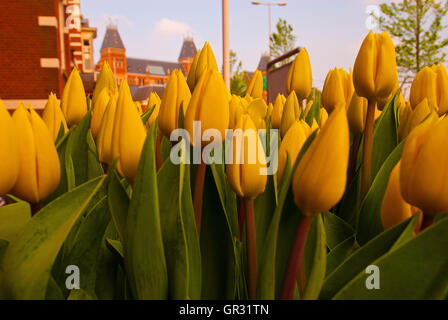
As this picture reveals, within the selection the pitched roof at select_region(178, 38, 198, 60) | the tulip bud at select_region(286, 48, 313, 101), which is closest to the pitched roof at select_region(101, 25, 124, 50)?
the pitched roof at select_region(178, 38, 198, 60)

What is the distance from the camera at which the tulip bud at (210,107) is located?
0.38 m

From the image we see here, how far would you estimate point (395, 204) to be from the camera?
0.36m

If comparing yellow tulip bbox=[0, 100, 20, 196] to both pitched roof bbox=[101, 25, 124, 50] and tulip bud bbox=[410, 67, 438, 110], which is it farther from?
pitched roof bbox=[101, 25, 124, 50]

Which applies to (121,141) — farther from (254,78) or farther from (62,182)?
(254,78)

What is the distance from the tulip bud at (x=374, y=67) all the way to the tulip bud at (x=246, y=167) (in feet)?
0.81

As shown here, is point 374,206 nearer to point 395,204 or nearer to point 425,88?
point 395,204

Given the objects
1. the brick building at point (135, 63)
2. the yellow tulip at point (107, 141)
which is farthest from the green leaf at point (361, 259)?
the brick building at point (135, 63)

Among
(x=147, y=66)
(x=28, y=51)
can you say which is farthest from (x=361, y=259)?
(x=147, y=66)

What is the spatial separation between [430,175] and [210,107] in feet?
0.64

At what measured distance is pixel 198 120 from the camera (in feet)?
1.26

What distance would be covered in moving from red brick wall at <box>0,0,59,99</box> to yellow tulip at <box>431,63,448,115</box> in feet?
28.0

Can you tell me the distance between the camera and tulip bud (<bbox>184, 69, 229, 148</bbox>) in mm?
381

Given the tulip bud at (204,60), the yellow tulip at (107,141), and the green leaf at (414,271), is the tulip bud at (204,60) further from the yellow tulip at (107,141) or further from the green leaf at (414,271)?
the green leaf at (414,271)
